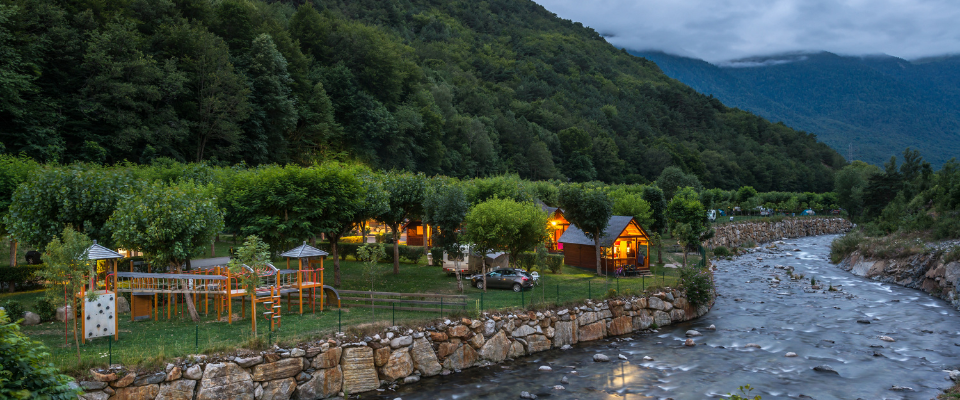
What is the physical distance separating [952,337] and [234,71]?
6662cm

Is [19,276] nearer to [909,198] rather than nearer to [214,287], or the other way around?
[214,287]

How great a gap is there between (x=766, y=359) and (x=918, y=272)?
24.2 meters

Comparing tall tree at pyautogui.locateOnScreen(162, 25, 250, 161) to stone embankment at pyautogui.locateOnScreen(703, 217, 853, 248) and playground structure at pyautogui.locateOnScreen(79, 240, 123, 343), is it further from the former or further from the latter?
stone embankment at pyautogui.locateOnScreen(703, 217, 853, 248)

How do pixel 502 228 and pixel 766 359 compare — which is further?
pixel 502 228

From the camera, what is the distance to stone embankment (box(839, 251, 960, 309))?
32094mm

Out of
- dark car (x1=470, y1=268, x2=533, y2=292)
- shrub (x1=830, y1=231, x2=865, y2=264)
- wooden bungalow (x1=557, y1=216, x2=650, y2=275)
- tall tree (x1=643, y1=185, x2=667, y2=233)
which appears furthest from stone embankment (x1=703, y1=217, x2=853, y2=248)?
dark car (x1=470, y1=268, x2=533, y2=292)

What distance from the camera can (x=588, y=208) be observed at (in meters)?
36.2

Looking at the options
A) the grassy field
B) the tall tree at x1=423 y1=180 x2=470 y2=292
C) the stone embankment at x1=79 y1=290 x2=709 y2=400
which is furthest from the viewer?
the tall tree at x1=423 y1=180 x2=470 y2=292

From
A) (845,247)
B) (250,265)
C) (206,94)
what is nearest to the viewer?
(250,265)

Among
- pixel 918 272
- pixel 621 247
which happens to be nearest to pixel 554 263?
pixel 621 247

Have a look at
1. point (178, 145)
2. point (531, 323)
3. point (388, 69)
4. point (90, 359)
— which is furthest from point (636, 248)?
point (388, 69)

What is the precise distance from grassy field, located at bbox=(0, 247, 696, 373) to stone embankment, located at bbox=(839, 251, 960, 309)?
54.3ft

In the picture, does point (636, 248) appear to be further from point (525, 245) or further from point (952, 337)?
point (952, 337)

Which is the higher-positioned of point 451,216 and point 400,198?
point 400,198
